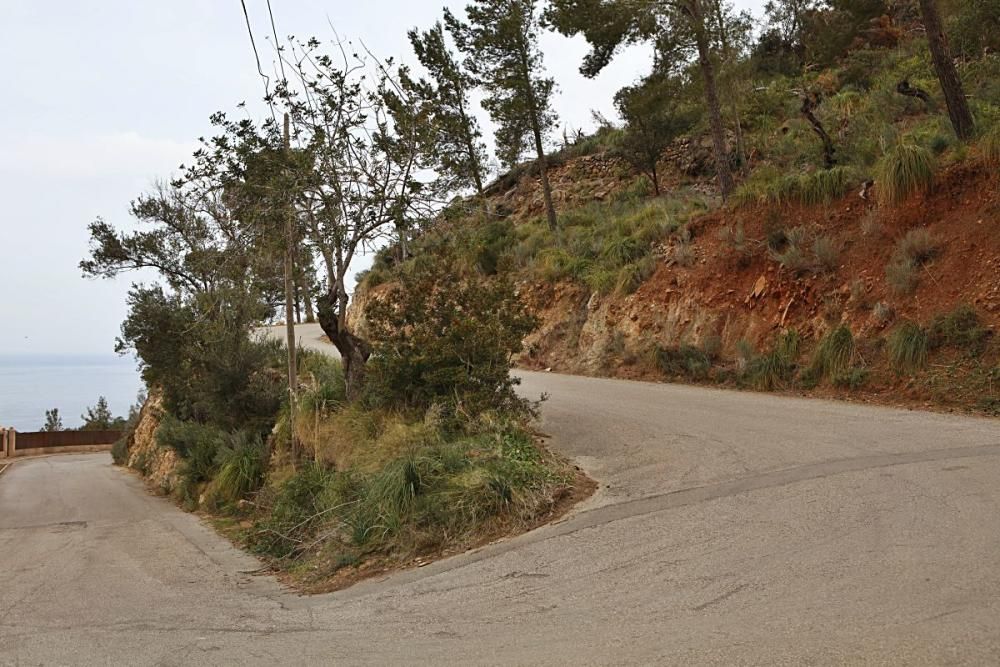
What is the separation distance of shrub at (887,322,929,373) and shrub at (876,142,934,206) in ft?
11.5

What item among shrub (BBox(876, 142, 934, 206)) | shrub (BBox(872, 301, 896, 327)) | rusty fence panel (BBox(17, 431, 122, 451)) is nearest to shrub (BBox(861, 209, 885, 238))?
shrub (BBox(876, 142, 934, 206))

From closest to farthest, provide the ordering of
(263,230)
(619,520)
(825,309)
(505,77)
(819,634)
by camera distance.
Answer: (819,634)
(619,520)
(263,230)
(825,309)
(505,77)

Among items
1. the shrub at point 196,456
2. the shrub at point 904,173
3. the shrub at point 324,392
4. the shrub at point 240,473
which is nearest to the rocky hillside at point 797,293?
the shrub at point 904,173

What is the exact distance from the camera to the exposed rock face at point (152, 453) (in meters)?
22.2

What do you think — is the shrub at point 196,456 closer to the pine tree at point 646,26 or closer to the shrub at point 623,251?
the shrub at point 623,251

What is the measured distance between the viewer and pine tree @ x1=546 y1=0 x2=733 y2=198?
1925 centimetres

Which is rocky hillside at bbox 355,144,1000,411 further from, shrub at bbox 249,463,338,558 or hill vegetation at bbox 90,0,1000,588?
shrub at bbox 249,463,338,558

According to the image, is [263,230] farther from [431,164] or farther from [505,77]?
[505,77]

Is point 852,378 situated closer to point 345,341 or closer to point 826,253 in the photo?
point 826,253

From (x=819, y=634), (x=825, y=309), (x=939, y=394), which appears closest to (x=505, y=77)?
(x=825, y=309)

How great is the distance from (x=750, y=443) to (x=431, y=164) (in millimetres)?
7796

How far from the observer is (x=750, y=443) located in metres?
9.42

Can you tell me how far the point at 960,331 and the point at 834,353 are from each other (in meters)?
1.94

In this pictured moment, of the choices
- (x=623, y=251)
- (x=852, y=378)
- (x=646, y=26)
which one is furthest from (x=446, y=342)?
(x=646, y=26)
